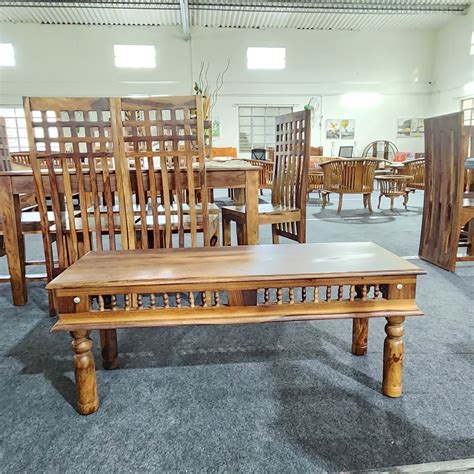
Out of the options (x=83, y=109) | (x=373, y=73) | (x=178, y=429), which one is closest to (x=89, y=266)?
(x=178, y=429)

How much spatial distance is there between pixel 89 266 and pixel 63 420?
1.51 feet

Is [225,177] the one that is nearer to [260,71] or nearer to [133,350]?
[133,350]

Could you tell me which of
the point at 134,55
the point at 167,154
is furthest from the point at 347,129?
the point at 167,154

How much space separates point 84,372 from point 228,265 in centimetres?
52

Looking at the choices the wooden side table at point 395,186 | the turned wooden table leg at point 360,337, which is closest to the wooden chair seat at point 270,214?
the turned wooden table leg at point 360,337

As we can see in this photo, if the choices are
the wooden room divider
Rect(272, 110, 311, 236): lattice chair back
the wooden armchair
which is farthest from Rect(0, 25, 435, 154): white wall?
the wooden room divider

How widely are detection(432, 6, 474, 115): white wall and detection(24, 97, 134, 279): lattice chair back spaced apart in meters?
9.87

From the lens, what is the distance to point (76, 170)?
1738mm

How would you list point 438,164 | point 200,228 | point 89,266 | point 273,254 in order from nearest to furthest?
1. point 89,266
2. point 273,254
3. point 200,228
4. point 438,164

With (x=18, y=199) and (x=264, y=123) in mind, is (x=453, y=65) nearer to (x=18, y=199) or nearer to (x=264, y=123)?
(x=264, y=123)

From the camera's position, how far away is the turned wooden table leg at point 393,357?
115 cm

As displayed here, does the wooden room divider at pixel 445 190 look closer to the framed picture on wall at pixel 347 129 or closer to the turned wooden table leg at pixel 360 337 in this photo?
the turned wooden table leg at pixel 360 337

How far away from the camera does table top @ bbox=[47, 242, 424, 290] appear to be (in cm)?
109

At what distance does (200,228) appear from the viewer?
199 centimetres
